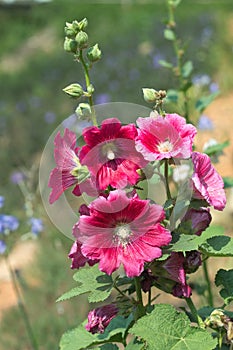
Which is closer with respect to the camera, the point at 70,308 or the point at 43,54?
the point at 70,308

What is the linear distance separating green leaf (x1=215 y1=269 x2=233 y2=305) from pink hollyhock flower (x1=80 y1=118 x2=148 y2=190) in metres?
0.33

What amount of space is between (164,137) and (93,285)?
323mm

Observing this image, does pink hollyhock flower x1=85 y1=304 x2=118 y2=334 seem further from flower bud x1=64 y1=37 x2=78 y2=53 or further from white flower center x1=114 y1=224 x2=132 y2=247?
Answer: flower bud x1=64 y1=37 x2=78 y2=53

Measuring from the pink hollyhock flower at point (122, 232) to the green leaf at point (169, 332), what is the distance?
113 mm

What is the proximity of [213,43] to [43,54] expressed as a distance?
12.8ft

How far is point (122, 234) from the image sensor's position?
4.21 feet

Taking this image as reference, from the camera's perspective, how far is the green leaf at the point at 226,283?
4.66 feet

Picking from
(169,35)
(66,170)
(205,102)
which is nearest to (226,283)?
(66,170)

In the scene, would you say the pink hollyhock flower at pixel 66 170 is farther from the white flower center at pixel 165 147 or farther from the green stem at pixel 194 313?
the green stem at pixel 194 313

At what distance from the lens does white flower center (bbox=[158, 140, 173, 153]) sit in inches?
50.4

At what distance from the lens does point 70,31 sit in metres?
1.37

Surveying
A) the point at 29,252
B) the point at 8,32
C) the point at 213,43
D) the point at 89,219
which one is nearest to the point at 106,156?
the point at 89,219

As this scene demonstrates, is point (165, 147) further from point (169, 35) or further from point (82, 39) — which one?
point (169, 35)

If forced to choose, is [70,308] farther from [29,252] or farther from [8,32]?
[8,32]
